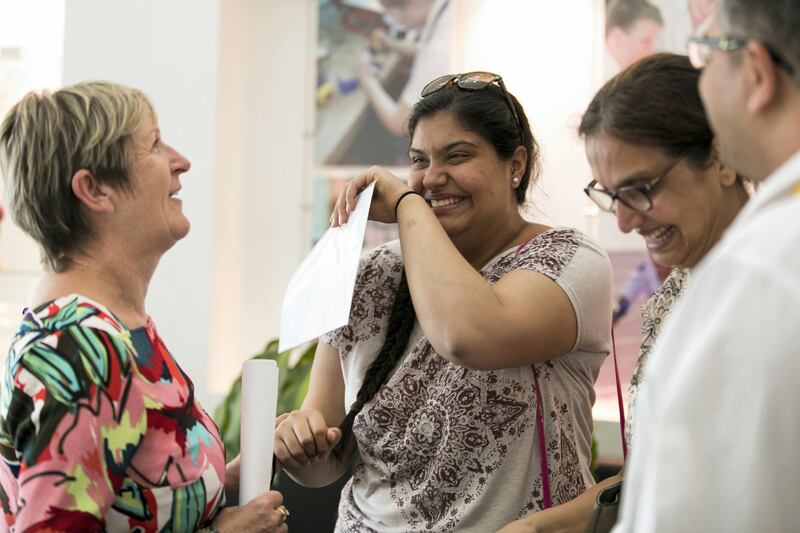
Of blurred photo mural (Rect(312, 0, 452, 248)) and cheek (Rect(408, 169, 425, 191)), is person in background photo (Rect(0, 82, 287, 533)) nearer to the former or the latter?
cheek (Rect(408, 169, 425, 191))

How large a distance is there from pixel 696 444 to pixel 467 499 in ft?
2.58

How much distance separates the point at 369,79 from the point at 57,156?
2.63 m

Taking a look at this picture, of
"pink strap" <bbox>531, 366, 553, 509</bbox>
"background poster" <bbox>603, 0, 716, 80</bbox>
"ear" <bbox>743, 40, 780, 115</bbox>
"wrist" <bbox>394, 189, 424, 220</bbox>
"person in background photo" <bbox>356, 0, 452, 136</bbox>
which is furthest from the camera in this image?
"person in background photo" <bbox>356, 0, 452, 136</bbox>

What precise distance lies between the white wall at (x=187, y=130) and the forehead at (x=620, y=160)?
2717mm

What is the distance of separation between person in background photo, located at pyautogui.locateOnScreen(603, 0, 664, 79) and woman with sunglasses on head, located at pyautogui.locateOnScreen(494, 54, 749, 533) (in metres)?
2.20

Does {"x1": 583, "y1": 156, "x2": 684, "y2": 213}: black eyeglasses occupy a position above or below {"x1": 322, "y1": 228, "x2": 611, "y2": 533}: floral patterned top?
above

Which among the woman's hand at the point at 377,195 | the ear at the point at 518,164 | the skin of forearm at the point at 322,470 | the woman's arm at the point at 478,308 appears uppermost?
the ear at the point at 518,164

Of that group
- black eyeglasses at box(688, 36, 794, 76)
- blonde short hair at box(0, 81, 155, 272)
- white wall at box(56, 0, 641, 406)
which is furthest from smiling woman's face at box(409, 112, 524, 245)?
white wall at box(56, 0, 641, 406)

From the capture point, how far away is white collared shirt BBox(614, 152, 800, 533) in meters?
0.76

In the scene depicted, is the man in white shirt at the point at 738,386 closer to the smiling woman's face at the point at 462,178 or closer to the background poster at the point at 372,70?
the smiling woman's face at the point at 462,178

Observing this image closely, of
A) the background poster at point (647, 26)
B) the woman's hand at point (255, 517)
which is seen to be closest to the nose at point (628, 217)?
the woman's hand at point (255, 517)

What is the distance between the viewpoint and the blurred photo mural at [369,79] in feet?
12.6

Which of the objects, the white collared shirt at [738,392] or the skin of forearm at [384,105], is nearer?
the white collared shirt at [738,392]

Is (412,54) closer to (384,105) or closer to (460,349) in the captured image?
(384,105)
